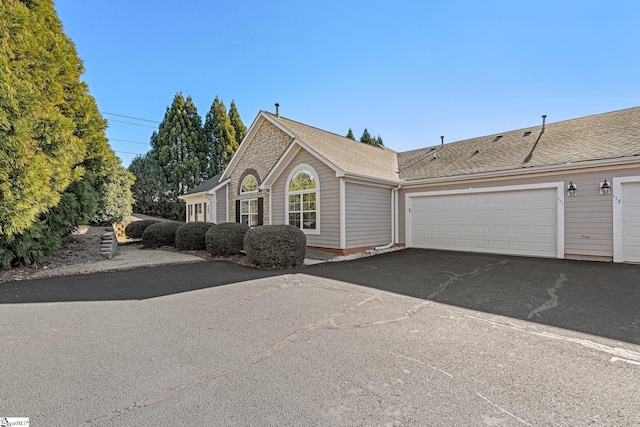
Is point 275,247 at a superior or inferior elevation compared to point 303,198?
inferior

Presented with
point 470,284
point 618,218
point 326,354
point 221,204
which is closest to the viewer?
point 326,354

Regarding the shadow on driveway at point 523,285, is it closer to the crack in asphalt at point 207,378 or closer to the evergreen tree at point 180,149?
the crack in asphalt at point 207,378

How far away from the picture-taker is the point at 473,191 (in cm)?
1095

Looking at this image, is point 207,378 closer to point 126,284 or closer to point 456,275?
point 126,284

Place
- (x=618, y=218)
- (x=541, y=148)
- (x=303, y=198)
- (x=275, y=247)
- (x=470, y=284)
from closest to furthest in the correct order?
(x=470, y=284) < (x=618, y=218) < (x=275, y=247) < (x=541, y=148) < (x=303, y=198)

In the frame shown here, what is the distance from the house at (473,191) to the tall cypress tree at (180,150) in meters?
17.3

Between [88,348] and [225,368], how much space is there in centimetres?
182

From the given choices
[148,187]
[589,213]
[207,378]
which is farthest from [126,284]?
[148,187]

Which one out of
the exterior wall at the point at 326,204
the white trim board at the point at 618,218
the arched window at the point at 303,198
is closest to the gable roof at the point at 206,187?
the arched window at the point at 303,198

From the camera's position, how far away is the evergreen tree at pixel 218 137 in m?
31.4

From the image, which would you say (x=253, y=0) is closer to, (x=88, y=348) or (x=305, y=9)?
(x=305, y=9)

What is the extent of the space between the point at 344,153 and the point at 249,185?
545 centimetres

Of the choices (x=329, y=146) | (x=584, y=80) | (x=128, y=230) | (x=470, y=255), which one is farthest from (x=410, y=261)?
(x=128, y=230)

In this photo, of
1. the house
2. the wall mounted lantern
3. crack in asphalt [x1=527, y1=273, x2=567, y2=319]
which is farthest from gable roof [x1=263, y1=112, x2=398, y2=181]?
the wall mounted lantern
